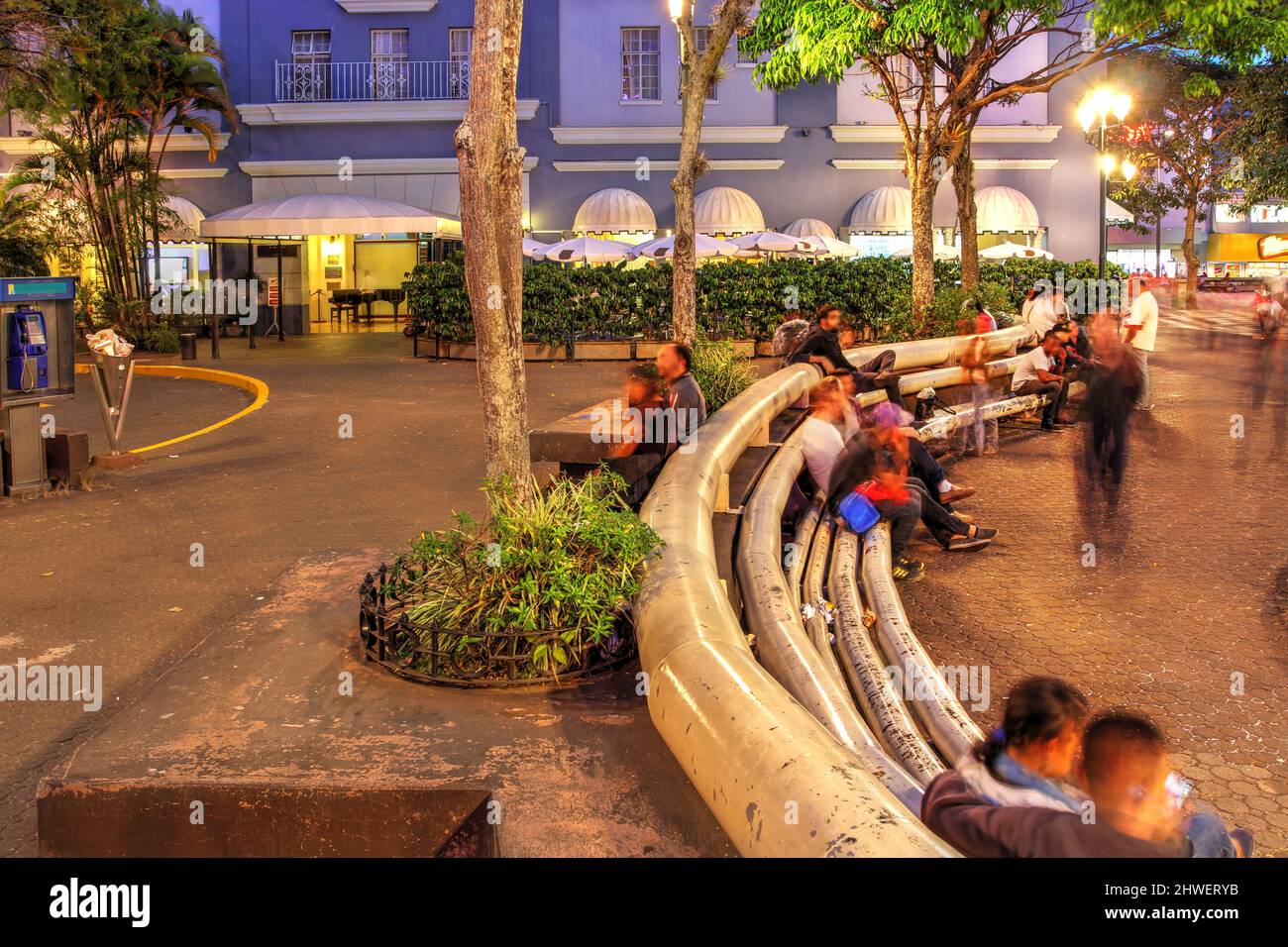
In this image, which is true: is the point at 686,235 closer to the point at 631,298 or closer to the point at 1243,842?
the point at 631,298

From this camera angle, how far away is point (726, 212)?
1366 inches

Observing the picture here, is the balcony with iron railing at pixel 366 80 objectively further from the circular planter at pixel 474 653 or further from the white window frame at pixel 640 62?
the circular planter at pixel 474 653

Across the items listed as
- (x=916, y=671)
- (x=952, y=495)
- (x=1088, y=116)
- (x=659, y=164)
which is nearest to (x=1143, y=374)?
(x=952, y=495)

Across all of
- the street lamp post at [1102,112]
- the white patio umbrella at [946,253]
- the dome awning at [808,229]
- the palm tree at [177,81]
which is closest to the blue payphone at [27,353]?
the palm tree at [177,81]

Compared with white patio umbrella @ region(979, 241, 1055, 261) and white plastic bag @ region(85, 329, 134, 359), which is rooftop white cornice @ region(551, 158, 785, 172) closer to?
white patio umbrella @ region(979, 241, 1055, 261)

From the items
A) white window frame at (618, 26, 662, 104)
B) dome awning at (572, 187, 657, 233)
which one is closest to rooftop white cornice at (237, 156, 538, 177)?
dome awning at (572, 187, 657, 233)

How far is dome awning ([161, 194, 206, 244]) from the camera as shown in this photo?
3019 centimetres

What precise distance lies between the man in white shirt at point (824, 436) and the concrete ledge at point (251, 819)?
19.8ft

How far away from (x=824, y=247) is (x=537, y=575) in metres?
27.7

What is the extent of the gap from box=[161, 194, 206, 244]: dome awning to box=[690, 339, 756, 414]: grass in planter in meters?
19.0

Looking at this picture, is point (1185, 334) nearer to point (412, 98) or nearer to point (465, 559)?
point (412, 98)

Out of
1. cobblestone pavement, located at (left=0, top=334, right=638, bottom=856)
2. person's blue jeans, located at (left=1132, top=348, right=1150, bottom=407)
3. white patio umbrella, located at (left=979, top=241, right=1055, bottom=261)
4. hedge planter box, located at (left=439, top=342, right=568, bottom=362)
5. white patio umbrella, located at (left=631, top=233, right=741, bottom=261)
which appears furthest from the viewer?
white patio umbrella, located at (left=979, top=241, right=1055, bottom=261)

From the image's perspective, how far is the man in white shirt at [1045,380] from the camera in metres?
15.9

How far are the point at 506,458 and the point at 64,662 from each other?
256 centimetres
